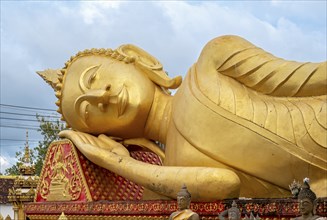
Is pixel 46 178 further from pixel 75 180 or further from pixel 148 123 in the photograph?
pixel 148 123

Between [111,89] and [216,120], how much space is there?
1.72 metres

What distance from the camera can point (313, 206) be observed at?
4.52 m

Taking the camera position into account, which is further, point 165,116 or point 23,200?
point 23,200

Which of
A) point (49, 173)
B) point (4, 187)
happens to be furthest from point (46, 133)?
point (49, 173)

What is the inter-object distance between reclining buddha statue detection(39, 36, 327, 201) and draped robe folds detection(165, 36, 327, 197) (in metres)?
0.01

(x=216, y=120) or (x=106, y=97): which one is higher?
(x=106, y=97)

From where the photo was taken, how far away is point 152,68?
8523mm

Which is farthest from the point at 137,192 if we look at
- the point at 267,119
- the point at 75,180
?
the point at 267,119

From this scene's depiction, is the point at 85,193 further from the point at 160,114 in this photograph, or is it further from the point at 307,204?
the point at 307,204

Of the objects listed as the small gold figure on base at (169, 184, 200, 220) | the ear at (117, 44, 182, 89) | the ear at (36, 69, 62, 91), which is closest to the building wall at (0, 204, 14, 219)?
the ear at (36, 69, 62, 91)

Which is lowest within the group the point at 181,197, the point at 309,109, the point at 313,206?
the point at 313,206

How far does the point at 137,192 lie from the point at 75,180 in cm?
90

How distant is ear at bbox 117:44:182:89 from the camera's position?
27.7ft

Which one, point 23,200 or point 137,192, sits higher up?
point 23,200
